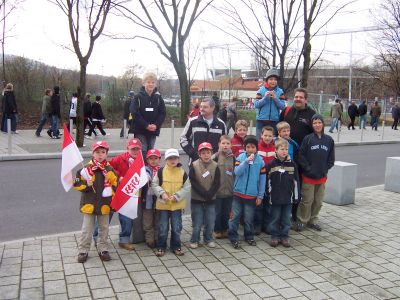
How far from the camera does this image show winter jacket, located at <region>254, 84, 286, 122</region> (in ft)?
21.7

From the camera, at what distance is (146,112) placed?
6477 millimetres

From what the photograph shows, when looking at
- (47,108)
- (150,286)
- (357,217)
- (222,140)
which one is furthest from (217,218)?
(47,108)

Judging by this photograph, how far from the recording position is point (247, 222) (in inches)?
223

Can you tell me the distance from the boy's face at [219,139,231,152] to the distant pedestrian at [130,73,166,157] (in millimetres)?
1323

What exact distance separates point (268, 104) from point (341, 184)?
238cm

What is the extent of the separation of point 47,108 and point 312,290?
14265 mm

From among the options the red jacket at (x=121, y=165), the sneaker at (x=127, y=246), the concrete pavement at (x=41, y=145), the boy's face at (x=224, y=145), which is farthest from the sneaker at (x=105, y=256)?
the concrete pavement at (x=41, y=145)

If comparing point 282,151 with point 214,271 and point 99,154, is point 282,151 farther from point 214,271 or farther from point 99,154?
point 99,154

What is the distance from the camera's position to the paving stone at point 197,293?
414 cm

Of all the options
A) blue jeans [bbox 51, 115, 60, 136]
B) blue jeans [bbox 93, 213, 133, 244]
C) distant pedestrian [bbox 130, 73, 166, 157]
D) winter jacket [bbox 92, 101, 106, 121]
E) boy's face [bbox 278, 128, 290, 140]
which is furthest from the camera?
winter jacket [bbox 92, 101, 106, 121]

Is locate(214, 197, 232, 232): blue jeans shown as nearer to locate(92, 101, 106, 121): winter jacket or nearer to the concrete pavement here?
the concrete pavement

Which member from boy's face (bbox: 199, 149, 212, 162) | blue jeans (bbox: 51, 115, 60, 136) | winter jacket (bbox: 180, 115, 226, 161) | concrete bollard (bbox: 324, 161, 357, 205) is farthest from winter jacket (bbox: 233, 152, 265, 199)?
blue jeans (bbox: 51, 115, 60, 136)

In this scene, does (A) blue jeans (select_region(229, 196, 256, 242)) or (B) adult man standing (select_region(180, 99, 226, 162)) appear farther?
(B) adult man standing (select_region(180, 99, 226, 162))

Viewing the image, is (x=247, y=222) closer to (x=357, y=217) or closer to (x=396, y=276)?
(x=396, y=276)
